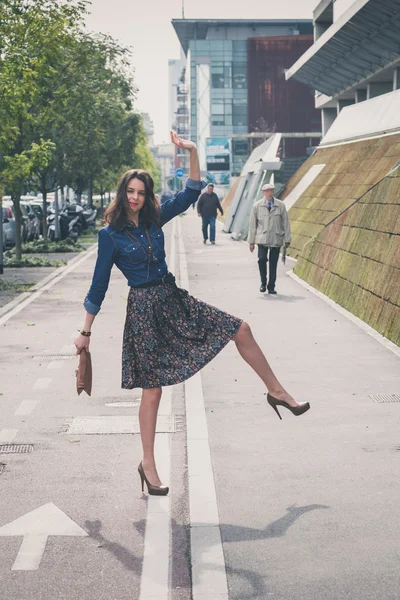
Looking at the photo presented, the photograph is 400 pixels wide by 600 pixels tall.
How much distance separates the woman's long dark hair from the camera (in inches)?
242

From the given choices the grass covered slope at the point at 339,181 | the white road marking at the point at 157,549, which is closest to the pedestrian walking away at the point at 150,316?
the white road marking at the point at 157,549

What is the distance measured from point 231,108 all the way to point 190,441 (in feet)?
440

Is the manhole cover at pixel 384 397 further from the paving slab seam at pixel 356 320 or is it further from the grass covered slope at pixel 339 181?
the grass covered slope at pixel 339 181

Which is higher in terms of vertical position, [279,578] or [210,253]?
[279,578]

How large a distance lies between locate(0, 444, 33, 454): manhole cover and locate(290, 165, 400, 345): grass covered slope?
5675 millimetres

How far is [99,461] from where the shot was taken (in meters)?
7.15

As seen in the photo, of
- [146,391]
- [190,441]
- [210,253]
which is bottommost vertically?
[210,253]

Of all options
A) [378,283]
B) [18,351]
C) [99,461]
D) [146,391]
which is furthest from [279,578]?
[378,283]

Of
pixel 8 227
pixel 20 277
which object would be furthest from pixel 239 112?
pixel 20 277

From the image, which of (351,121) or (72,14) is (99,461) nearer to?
(72,14)

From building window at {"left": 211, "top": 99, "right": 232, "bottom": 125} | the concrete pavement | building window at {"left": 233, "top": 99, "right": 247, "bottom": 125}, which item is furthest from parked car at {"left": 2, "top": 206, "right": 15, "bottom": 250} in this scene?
building window at {"left": 211, "top": 99, "right": 232, "bottom": 125}

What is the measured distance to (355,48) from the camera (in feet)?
160

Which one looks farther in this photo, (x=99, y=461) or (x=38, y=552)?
(x=99, y=461)

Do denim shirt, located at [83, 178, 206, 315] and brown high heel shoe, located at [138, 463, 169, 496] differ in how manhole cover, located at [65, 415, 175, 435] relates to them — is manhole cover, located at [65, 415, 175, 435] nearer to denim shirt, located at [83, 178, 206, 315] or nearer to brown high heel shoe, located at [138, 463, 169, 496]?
brown high heel shoe, located at [138, 463, 169, 496]
